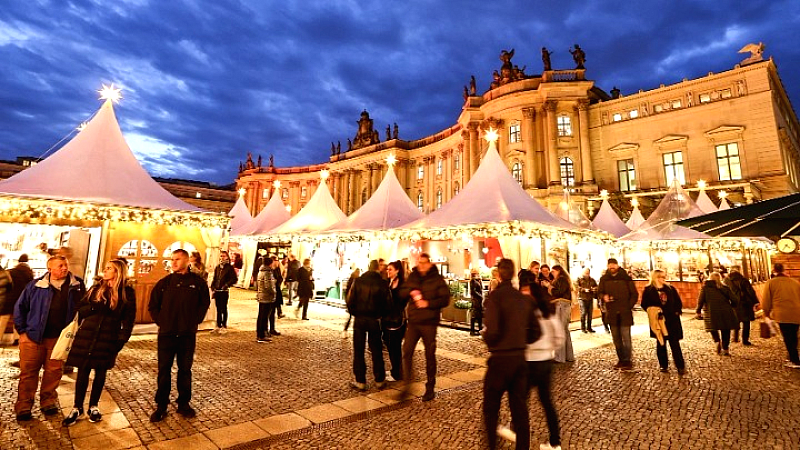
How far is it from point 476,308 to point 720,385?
494cm

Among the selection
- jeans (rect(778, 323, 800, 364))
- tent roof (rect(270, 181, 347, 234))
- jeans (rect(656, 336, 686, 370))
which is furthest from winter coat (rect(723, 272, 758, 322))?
tent roof (rect(270, 181, 347, 234))

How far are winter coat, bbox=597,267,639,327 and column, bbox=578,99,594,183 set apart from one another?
2548cm

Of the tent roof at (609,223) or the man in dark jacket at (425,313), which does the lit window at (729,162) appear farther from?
the man in dark jacket at (425,313)

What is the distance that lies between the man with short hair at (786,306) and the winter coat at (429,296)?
21.1 ft

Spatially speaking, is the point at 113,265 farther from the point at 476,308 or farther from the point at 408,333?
the point at 476,308

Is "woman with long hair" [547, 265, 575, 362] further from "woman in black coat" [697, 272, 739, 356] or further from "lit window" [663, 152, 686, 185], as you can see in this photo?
"lit window" [663, 152, 686, 185]

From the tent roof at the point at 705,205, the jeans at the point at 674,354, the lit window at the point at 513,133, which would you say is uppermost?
the lit window at the point at 513,133

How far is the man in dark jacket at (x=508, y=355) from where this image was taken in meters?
3.42

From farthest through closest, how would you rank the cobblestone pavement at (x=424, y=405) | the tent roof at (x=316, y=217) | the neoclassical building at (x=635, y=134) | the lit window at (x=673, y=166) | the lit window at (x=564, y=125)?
1. the lit window at (x=564, y=125)
2. the lit window at (x=673, y=166)
3. the neoclassical building at (x=635, y=134)
4. the tent roof at (x=316, y=217)
5. the cobblestone pavement at (x=424, y=405)

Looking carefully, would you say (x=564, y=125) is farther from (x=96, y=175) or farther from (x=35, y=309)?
(x=35, y=309)

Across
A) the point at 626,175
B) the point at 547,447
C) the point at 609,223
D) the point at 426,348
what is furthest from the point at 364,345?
the point at 626,175

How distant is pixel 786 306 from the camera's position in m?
Answer: 6.86

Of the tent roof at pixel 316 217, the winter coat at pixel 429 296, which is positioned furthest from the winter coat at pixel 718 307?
the tent roof at pixel 316 217

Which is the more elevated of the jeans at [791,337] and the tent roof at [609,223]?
the tent roof at [609,223]
